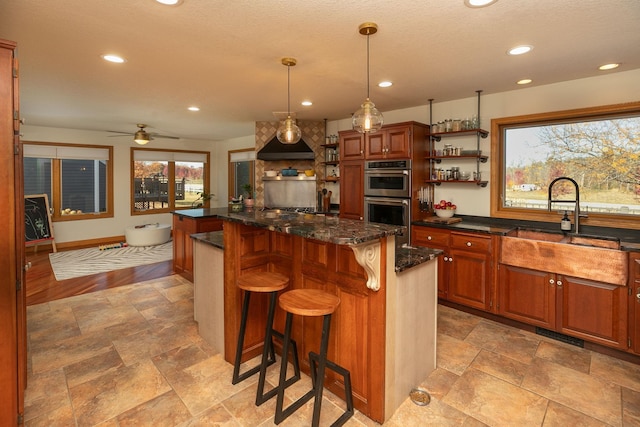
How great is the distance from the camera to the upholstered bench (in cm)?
686

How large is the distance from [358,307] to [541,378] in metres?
1.56

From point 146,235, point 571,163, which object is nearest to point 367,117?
point 571,163

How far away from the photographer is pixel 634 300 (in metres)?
2.52

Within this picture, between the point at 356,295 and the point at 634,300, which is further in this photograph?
the point at 634,300

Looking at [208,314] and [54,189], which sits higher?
[54,189]

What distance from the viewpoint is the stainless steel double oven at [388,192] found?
4.03m

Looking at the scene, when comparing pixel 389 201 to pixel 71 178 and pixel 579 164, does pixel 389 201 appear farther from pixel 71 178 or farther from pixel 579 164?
pixel 71 178

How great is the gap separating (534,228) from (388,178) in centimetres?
171

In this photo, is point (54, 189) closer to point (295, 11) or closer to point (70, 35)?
point (70, 35)

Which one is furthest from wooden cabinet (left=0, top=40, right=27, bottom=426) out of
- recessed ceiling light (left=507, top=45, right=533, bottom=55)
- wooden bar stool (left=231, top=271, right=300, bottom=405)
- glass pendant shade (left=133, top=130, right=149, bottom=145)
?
glass pendant shade (left=133, top=130, right=149, bottom=145)

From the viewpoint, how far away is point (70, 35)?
2359 millimetres

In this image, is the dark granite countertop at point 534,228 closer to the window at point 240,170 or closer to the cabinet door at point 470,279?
the cabinet door at point 470,279

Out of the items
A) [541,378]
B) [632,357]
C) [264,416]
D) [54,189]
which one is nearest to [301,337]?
[264,416]

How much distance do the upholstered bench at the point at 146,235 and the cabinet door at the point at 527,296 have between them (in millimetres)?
6628
